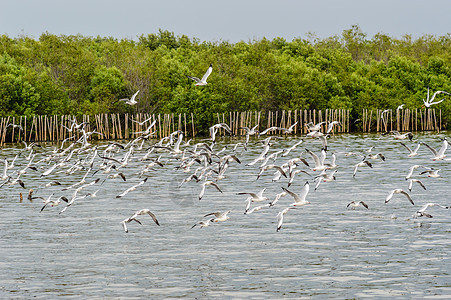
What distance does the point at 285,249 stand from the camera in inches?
1159

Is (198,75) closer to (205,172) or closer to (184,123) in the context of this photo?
(184,123)

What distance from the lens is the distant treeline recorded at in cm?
10119

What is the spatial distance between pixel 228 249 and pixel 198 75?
83224 millimetres

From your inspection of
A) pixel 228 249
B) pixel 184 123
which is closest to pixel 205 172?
pixel 228 249

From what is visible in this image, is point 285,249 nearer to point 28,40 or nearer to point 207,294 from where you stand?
point 207,294

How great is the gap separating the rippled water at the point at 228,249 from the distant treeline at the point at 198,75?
5581 cm

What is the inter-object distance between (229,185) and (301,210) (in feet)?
38.7

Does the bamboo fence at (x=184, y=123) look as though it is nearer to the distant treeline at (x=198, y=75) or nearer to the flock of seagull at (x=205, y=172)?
the distant treeline at (x=198, y=75)

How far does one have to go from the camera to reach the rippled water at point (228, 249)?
24641 mm

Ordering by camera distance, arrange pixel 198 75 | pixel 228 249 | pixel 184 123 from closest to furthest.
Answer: pixel 228 249 < pixel 184 123 < pixel 198 75

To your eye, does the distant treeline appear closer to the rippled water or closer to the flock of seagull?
the flock of seagull

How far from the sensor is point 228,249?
1171 inches

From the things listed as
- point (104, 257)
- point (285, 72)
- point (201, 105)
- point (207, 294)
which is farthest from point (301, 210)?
point (285, 72)

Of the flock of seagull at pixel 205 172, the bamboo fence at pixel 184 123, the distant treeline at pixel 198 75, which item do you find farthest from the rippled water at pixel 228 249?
the distant treeline at pixel 198 75
